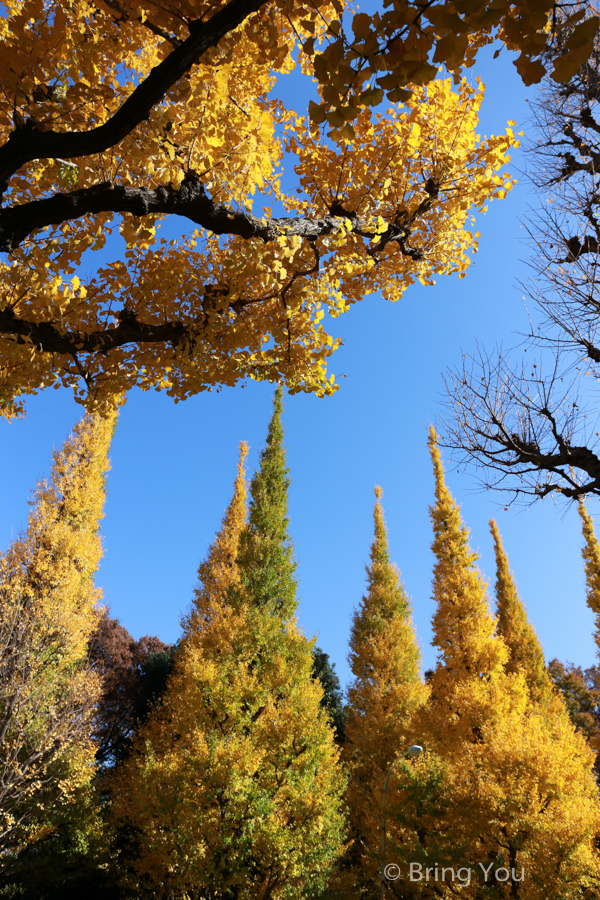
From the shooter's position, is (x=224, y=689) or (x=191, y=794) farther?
(x=224, y=689)

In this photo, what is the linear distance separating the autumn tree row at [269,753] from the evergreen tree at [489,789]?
39 mm

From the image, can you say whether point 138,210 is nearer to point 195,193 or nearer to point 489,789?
point 195,193

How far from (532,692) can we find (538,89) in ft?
66.9

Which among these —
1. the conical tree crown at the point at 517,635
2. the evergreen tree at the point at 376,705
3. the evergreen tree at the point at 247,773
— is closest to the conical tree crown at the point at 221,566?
the evergreen tree at the point at 247,773

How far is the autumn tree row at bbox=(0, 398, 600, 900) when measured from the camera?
839 centimetres

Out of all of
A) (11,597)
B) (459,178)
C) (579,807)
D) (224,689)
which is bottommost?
(579,807)

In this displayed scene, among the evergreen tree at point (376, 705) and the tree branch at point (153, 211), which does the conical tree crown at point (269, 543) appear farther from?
the tree branch at point (153, 211)

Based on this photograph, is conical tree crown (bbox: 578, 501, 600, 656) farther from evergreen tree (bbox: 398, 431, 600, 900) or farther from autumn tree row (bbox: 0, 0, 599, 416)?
autumn tree row (bbox: 0, 0, 599, 416)

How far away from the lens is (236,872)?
849 cm

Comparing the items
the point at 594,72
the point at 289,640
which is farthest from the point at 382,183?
the point at 289,640

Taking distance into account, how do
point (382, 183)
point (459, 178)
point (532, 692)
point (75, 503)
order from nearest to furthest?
1. point (382, 183)
2. point (459, 178)
3. point (75, 503)
4. point (532, 692)

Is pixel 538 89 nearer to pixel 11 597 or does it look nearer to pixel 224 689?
pixel 224 689

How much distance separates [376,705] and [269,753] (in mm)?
7590

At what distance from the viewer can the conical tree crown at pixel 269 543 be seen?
1332 cm
